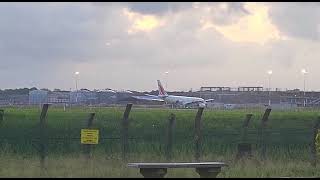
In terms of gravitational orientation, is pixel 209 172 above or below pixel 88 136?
below

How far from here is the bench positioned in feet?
35.7

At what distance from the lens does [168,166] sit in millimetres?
11109

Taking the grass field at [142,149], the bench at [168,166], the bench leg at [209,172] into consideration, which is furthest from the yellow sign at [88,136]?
the bench leg at [209,172]

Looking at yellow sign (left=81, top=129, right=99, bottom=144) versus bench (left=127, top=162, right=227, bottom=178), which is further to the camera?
yellow sign (left=81, top=129, right=99, bottom=144)

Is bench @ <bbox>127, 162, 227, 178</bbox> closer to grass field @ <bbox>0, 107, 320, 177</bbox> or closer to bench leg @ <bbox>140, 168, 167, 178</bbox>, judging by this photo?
bench leg @ <bbox>140, 168, 167, 178</bbox>

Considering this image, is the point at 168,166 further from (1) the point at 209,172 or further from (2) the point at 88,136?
(2) the point at 88,136

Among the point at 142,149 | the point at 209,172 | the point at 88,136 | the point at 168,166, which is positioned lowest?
the point at 142,149

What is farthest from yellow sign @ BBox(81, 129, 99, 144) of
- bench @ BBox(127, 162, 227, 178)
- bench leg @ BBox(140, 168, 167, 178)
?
bench leg @ BBox(140, 168, 167, 178)

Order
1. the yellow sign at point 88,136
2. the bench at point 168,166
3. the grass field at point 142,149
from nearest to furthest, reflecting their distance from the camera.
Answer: the bench at point 168,166 → the grass field at point 142,149 → the yellow sign at point 88,136

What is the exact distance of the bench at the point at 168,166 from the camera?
35.7ft

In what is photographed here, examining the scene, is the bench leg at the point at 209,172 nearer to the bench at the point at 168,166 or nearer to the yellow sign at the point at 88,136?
the bench at the point at 168,166

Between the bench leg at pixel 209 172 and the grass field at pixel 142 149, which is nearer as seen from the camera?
the bench leg at pixel 209 172

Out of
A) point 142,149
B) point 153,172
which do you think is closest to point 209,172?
point 153,172

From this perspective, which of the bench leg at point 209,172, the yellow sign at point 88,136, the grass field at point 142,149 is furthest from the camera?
the yellow sign at point 88,136
